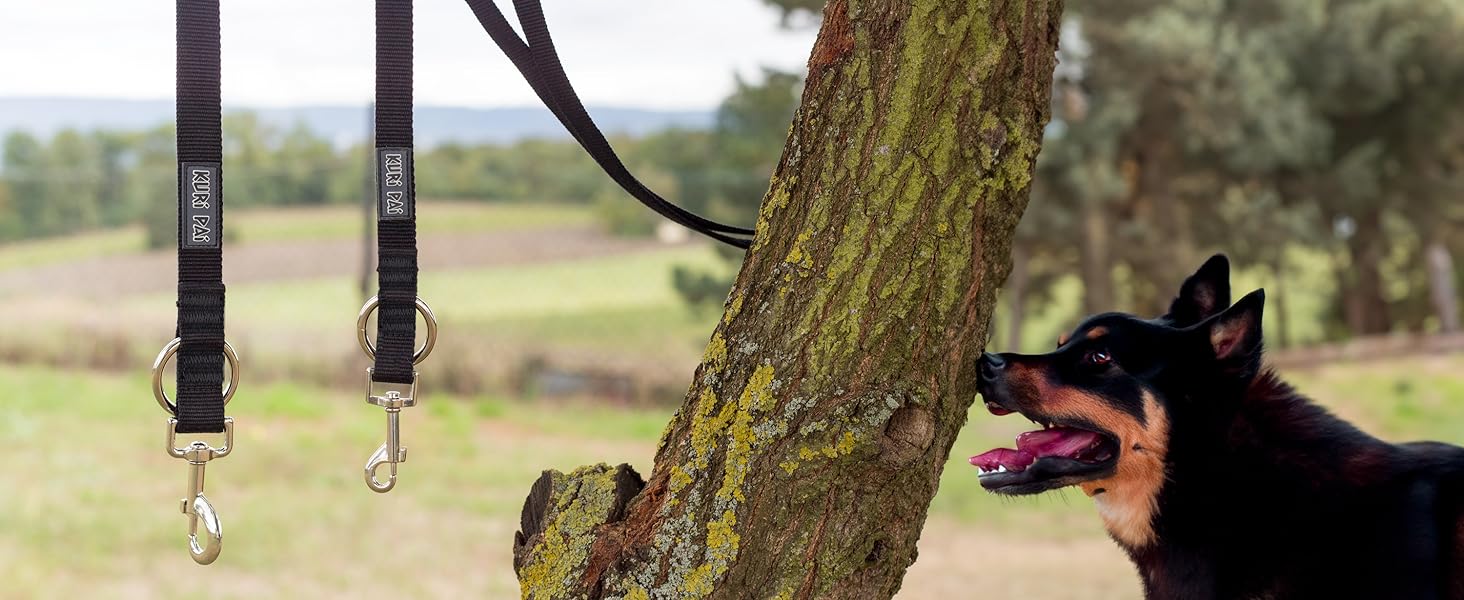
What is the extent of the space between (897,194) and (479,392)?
33.4 feet

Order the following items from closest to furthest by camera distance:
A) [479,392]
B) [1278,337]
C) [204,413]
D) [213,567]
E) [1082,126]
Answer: [204,413]
[213,567]
[479,392]
[1082,126]
[1278,337]

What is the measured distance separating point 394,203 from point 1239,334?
1562 millimetres

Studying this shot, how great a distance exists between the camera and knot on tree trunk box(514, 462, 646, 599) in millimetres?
2240

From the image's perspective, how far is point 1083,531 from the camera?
857 centimetres

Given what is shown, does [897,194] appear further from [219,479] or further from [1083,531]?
[219,479]

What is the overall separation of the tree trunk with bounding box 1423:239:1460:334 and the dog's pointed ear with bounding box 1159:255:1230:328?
15665 millimetres

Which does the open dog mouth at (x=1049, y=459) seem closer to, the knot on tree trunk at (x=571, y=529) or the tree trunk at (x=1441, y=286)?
the knot on tree trunk at (x=571, y=529)

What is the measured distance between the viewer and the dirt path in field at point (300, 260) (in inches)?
529

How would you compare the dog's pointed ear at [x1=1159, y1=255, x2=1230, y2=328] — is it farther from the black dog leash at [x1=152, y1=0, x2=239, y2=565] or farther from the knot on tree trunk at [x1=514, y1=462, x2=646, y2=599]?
the black dog leash at [x1=152, y1=0, x2=239, y2=565]

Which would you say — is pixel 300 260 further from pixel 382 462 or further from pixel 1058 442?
pixel 1058 442

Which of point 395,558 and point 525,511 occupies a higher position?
point 525,511

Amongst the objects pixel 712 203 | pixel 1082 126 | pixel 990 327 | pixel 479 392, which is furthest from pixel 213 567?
pixel 1082 126

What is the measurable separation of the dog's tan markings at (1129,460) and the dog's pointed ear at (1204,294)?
270 mm

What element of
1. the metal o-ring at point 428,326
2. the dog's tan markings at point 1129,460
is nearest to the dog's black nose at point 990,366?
the dog's tan markings at point 1129,460
